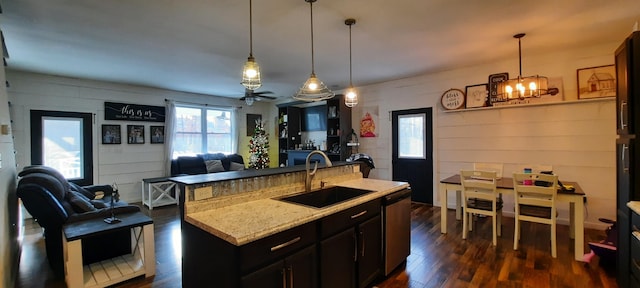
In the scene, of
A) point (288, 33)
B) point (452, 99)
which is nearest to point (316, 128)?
point (452, 99)

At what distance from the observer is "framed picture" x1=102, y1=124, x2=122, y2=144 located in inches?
219

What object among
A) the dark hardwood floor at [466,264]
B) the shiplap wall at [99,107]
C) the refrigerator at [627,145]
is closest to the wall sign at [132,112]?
the shiplap wall at [99,107]

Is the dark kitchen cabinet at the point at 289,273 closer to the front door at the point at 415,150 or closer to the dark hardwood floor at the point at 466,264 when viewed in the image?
the dark hardwood floor at the point at 466,264

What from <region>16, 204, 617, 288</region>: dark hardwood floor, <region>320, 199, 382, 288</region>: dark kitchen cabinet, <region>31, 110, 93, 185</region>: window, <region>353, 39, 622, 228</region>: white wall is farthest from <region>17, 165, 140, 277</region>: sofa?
<region>353, 39, 622, 228</region>: white wall

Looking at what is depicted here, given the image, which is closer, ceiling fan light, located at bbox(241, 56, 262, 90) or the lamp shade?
ceiling fan light, located at bbox(241, 56, 262, 90)

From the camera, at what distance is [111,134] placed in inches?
222

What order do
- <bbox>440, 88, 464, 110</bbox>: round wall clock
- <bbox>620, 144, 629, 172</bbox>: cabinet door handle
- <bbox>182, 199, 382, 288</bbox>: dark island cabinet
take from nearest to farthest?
<bbox>182, 199, 382, 288</bbox>: dark island cabinet < <bbox>620, 144, 629, 172</bbox>: cabinet door handle < <bbox>440, 88, 464, 110</bbox>: round wall clock

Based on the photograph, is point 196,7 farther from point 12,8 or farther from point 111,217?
point 111,217

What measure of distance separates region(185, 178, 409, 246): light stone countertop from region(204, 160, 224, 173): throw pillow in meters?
4.68

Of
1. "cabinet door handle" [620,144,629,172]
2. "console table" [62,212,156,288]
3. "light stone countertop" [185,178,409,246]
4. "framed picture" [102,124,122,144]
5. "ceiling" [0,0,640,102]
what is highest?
"ceiling" [0,0,640,102]

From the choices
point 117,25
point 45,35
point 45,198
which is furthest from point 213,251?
point 45,35

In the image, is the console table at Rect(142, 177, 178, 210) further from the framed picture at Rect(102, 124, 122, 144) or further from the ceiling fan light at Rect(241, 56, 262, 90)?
the ceiling fan light at Rect(241, 56, 262, 90)

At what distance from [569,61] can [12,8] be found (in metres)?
6.61

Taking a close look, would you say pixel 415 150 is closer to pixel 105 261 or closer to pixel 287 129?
pixel 287 129
